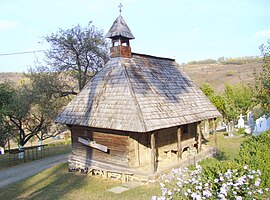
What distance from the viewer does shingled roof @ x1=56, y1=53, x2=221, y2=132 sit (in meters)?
10.4

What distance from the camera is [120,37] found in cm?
1314

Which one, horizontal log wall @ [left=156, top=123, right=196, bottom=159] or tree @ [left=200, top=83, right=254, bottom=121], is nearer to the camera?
horizontal log wall @ [left=156, top=123, right=196, bottom=159]

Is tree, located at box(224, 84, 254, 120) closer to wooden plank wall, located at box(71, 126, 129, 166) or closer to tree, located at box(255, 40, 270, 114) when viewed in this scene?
tree, located at box(255, 40, 270, 114)

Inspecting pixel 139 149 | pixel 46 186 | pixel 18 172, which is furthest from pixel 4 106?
pixel 139 149

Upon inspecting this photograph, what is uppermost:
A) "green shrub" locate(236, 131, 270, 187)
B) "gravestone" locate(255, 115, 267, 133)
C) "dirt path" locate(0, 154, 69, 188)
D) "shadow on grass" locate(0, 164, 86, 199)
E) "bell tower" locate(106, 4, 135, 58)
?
"bell tower" locate(106, 4, 135, 58)

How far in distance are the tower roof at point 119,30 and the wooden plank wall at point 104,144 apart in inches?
192

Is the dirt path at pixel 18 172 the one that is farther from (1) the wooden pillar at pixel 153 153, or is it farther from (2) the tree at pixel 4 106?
(1) the wooden pillar at pixel 153 153

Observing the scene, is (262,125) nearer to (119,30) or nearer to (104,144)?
(119,30)

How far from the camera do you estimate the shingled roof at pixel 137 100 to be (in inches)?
411

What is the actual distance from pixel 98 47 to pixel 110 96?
10908mm

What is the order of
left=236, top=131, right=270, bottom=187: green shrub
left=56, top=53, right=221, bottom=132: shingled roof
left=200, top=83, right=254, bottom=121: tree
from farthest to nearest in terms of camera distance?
1. left=200, top=83, right=254, bottom=121: tree
2. left=56, top=53, right=221, bottom=132: shingled roof
3. left=236, top=131, right=270, bottom=187: green shrub

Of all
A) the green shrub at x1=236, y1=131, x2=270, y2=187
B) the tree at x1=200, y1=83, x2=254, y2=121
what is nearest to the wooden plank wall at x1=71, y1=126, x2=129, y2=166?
the green shrub at x1=236, y1=131, x2=270, y2=187

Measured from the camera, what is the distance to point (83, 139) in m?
12.7

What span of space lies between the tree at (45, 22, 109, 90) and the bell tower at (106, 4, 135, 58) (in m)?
8.20
